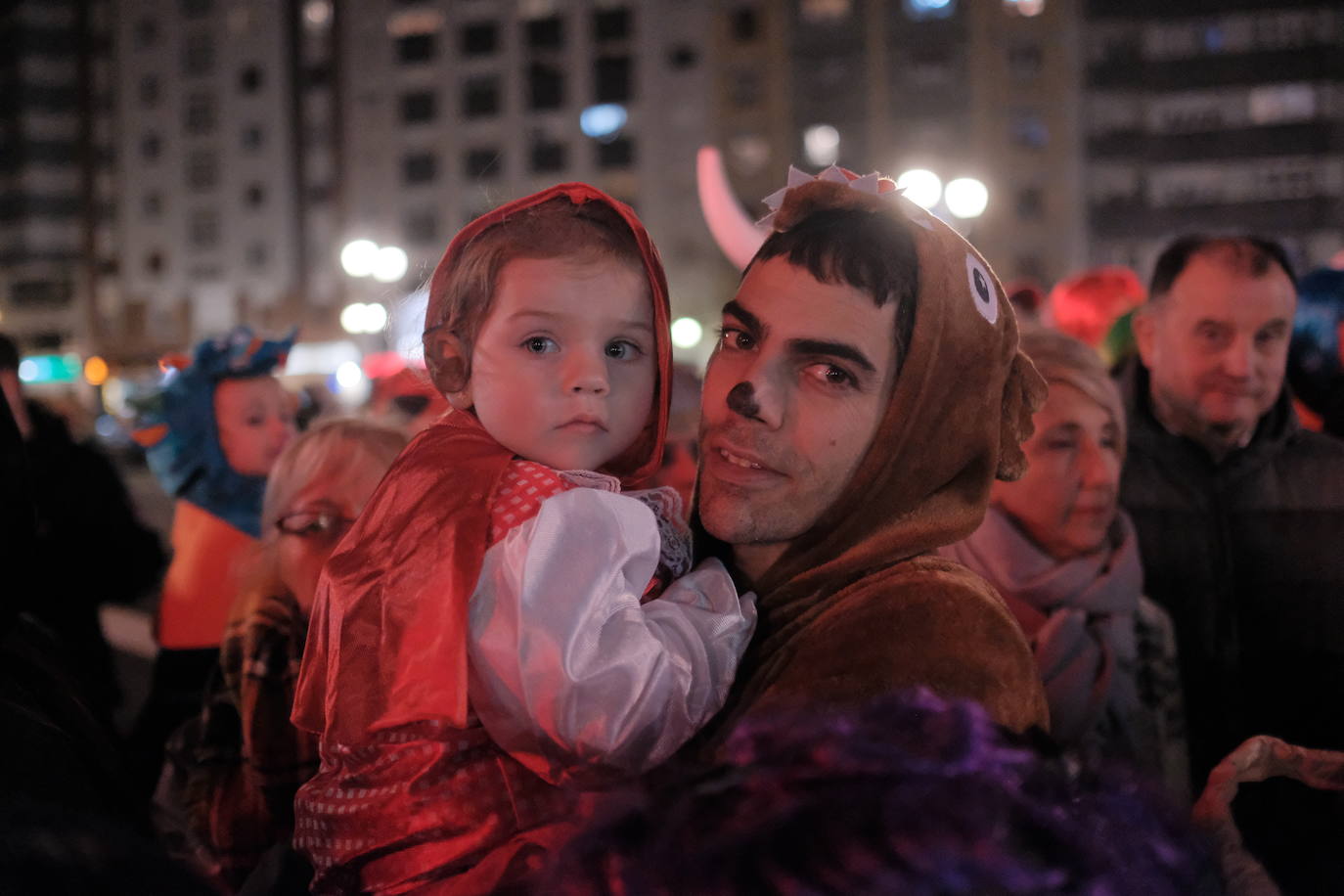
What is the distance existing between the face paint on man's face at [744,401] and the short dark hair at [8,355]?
4.10m

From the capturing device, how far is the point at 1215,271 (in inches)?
136

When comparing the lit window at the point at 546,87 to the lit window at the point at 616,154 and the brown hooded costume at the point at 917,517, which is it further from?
the brown hooded costume at the point at 917,517

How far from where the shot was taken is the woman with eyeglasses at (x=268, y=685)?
2.73m

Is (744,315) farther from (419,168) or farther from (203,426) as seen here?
(419,168)

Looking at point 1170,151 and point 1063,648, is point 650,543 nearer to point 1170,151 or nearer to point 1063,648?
point 1063,648

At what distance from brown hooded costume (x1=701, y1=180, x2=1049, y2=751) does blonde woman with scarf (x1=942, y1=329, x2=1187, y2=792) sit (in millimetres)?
934

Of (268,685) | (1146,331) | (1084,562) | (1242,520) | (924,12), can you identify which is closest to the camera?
(268,685)

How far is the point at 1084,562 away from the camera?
117 inches

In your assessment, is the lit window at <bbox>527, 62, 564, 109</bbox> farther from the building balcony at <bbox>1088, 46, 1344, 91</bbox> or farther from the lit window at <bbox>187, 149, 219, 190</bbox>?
the building balcony at <bbox>1088, 46, 1344, 91</bbox>

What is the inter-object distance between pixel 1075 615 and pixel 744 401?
54.8 inches

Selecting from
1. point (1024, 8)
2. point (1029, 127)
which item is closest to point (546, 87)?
point (1024, 8)

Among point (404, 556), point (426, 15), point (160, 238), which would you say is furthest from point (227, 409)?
point (160, 238)

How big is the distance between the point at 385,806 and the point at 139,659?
7.35 m

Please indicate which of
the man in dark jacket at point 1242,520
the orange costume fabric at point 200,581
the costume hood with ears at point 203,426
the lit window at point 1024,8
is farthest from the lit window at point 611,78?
the man in dark jacket at point 1242,520
